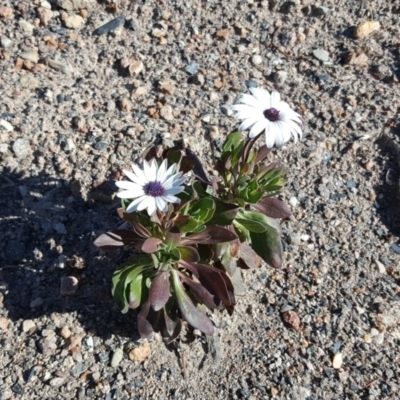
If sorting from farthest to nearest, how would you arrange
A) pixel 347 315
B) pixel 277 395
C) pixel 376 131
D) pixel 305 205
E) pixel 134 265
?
1. pixel 376 131
2. pixel 305 205
3. pixel 347 315
4. pixel 277 395
5. pixel 134 265

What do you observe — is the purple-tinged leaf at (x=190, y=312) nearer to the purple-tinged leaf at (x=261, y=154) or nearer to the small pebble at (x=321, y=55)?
the purple-tinged leaf at (x=261, y=154)

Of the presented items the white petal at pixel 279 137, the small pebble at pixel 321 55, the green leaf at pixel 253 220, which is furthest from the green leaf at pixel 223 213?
the small pebble at pixel 321 55

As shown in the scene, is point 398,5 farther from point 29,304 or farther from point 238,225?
point 29,304

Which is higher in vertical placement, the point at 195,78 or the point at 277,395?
the point at 195,78

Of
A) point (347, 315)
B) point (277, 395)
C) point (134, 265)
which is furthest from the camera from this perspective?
point (347, 315)

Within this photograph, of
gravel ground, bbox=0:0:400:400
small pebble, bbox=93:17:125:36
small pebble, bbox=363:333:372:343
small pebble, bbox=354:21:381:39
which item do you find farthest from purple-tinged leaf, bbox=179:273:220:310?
small pebble, bbox=354:21:381:39

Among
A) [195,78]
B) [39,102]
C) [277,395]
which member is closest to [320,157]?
[195,78]

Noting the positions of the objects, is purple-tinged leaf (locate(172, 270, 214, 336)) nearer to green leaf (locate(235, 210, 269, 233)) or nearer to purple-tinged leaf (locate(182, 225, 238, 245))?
purple-tinged leaf (locate(182, 225, 238, 245))
